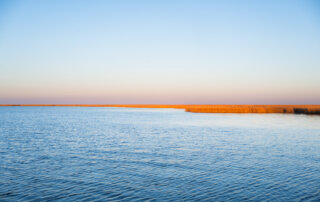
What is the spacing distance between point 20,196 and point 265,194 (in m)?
7.88

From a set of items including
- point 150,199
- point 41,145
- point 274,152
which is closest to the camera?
point 150,199

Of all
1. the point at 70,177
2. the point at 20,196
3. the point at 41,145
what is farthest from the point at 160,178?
the point at 41,145

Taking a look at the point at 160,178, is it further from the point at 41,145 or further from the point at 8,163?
the point at 41,145

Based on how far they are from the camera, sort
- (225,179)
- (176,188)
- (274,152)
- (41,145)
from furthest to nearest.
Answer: (41,145) → (274,152) → (225,179) → (176,188)

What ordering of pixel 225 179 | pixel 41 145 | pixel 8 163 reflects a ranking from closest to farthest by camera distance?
1. pixel 225 179
2. pixel 8 163
3. pixel 41 145

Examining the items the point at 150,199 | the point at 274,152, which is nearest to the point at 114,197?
the point at 150,199

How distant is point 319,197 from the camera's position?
8.39m

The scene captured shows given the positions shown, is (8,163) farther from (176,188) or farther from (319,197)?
(319,197)

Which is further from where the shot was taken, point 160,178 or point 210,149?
point 210,149

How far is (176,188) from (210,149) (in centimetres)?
835

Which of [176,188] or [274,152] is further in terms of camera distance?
[274,152]

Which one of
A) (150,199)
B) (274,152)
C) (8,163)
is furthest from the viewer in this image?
(274,152)

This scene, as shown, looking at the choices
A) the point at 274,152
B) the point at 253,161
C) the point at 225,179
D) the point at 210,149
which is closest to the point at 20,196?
the point at 225,179

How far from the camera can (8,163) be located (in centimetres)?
1287
